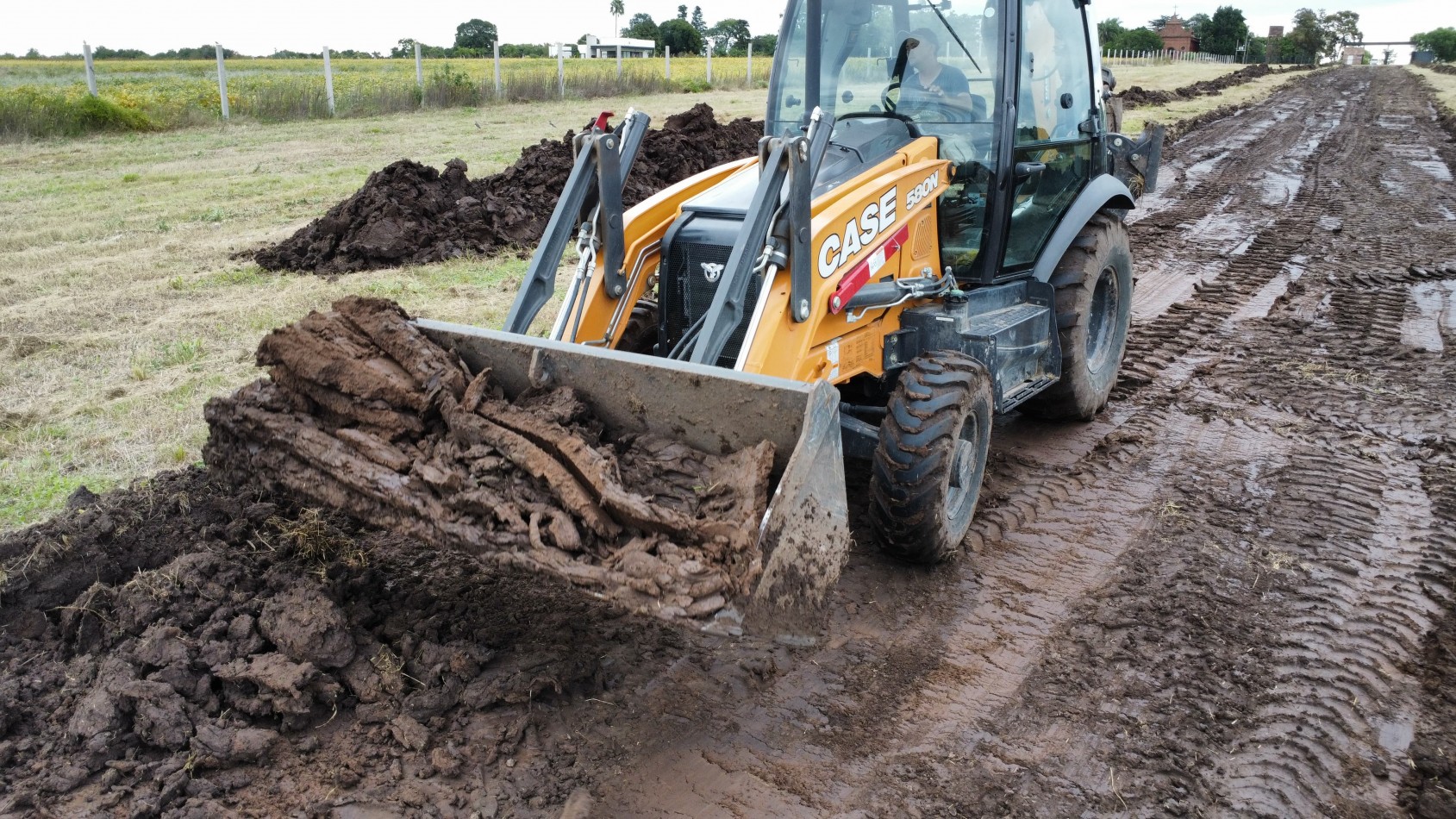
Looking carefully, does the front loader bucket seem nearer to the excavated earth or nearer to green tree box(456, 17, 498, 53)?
the excavated earth

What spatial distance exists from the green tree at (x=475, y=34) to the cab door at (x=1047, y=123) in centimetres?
7522

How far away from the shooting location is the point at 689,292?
15.4 feet

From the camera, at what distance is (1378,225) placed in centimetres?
1202

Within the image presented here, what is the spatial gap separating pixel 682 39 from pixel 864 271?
225ft

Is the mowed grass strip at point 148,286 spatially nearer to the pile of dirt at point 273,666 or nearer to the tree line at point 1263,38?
the pile of dirt at point 273,666

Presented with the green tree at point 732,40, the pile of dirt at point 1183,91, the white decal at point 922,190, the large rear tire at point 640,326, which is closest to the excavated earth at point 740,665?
the large rear tire at point 640,326

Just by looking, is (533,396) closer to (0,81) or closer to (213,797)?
(213,797)

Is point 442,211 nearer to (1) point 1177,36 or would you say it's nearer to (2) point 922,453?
(2) point 922,453

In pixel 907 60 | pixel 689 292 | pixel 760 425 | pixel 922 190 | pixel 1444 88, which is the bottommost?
pixel 760 425

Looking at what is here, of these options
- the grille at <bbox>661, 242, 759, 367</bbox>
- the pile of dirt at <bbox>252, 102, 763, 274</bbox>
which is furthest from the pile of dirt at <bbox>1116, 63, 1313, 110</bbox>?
the grille at <bbox>661, 242, 759, 367</bbox>

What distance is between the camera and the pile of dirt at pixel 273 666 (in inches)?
124

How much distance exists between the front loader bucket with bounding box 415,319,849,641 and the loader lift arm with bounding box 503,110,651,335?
0.48 m

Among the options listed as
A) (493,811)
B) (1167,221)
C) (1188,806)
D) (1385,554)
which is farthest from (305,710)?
(1167,221)

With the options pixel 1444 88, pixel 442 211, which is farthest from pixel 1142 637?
pixel 1444 88
